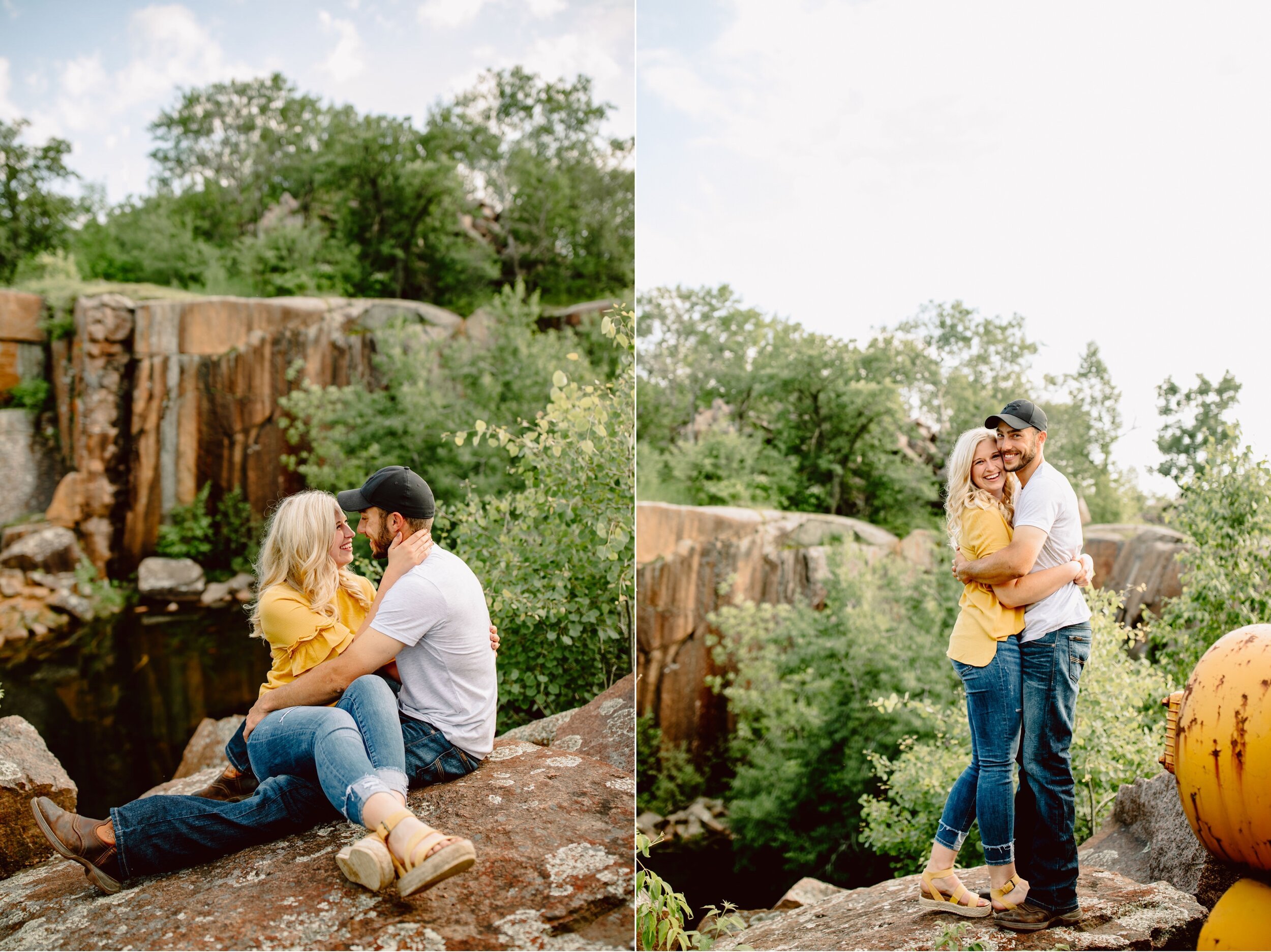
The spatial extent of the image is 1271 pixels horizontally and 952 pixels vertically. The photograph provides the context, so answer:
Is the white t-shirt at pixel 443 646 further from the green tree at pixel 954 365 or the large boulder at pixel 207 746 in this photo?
the green tree at pixel 954 365

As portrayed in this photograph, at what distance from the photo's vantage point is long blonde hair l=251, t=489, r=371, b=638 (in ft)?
7.95

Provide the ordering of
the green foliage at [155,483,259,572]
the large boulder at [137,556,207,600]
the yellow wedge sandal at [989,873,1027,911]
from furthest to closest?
the green foliage at [155,483,259,572] → the large boulder at [137,556,207,600] → the yellow wedge sandal at [989,873,1027,911]

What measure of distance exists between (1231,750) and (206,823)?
2782mm

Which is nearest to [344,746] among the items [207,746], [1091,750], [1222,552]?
[207,746]

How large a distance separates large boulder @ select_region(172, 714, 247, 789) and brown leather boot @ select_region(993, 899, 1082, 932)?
4266 millimetres

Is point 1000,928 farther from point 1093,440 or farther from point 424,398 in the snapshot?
point 1093,440

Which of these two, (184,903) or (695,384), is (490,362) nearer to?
(695,384)

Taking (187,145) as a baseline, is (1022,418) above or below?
below

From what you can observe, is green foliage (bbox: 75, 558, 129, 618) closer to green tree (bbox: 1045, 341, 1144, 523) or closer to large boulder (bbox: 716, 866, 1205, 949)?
large boulder (bbox: 716, 866, 1205, 949)

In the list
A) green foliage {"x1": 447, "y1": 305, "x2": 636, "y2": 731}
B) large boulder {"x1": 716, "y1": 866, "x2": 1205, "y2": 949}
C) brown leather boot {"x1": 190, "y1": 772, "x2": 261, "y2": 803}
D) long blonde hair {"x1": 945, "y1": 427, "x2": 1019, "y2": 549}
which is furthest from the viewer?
green foliage {"x1": 447, "y1": 305, "x2": 636, "y2": 731}

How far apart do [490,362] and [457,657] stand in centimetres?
684

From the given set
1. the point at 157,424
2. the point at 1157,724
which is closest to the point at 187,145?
the point at 157,424

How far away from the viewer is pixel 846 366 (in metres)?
12.3

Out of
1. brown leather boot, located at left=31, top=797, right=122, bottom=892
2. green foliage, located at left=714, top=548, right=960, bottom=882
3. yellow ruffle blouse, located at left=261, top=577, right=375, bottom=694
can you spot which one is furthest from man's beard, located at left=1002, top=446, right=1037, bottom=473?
green foliage, located at left=714, top=548, right=960, bottom=882
